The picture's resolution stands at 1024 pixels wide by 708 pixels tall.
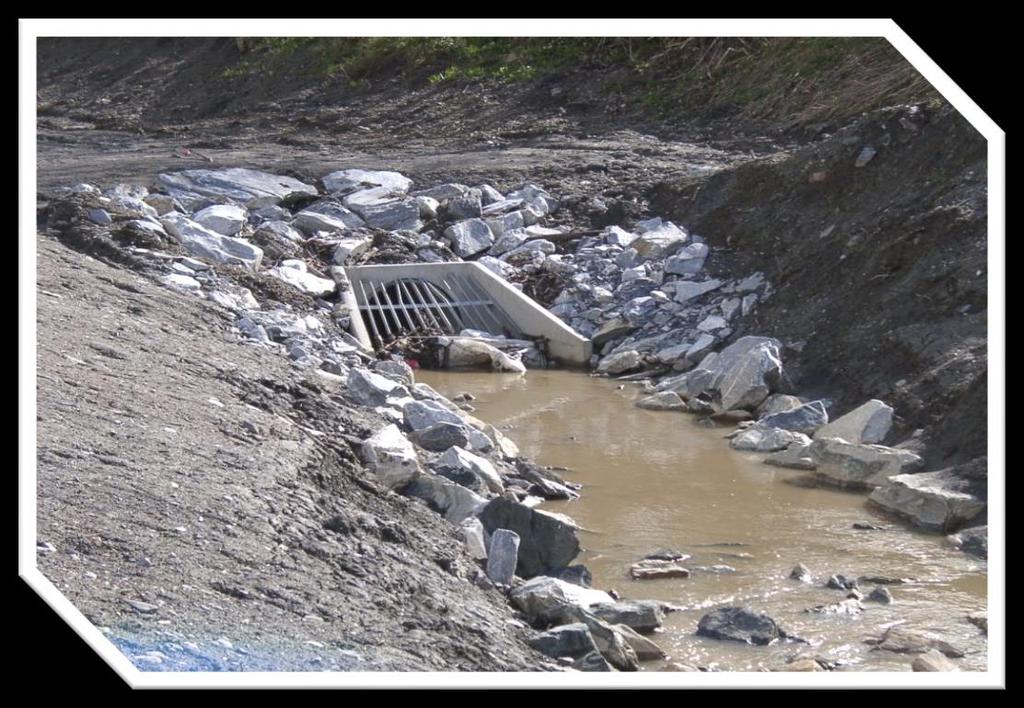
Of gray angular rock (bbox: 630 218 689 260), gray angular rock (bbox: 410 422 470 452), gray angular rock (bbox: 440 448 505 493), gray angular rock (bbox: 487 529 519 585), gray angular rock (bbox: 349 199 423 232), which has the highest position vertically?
gray angular rock (bbox: 349 199 423 232)

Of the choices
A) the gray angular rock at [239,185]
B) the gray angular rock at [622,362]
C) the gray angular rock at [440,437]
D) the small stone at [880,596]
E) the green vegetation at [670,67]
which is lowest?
the small stone at [880,596]

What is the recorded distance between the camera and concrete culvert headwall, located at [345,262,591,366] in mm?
11625

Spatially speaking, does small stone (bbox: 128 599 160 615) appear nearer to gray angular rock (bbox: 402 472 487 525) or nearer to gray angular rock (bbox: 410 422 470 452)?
gray angular rock (bbox: 402 472 487 525)

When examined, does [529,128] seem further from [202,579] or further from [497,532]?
[202,579]

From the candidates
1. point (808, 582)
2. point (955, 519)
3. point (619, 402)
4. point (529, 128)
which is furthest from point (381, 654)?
point (529, 128)

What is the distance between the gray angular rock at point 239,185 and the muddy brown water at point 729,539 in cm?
469

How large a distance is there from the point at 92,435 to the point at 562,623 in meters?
2.30

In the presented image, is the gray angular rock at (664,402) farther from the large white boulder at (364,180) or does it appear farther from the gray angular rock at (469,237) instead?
the large white boulder at (364,180)

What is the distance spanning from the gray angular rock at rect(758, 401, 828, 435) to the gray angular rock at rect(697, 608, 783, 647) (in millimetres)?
3483

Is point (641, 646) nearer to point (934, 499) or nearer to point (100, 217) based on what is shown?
point (934, 499)

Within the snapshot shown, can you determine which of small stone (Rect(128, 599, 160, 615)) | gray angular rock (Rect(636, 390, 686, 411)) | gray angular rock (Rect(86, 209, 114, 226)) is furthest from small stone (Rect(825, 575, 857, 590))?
gray angular rock (Rect(86, 209, 114, 226))

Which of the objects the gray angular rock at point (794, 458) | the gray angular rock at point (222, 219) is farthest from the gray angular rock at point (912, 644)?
the gray angular rock at point (222, 219)

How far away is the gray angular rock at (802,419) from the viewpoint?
8.80 m

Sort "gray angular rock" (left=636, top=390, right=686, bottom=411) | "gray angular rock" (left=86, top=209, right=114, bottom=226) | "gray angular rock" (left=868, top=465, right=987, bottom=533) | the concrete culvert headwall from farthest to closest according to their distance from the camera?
the concrete culvert headwall
"gray angular rock" (left=86, top=209, right=114, bottom=226)
"gray angular rock" (left=636, top=390, right=686, bottom=411)
"gray angular rock" (left=868, top=465, right=987, bottom=533)
